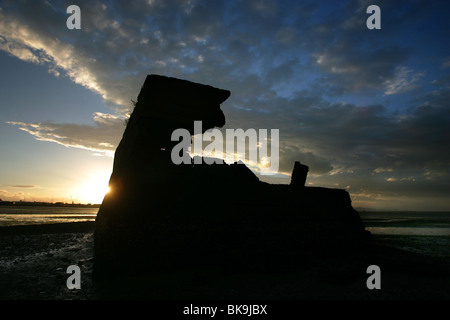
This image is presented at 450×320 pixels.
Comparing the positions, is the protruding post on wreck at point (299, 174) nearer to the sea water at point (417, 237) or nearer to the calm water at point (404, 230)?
the sea water at point (417, 237)

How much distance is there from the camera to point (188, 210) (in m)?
7.55

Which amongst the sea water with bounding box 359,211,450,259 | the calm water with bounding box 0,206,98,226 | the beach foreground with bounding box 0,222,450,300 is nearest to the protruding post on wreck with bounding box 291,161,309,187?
the beach foreground with bounding box 0,222,450,300

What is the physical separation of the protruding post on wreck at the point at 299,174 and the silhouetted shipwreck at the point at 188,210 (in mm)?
1463

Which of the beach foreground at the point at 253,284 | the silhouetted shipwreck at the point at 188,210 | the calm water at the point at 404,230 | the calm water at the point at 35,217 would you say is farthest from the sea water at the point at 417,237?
the calm water at the point at 35,217

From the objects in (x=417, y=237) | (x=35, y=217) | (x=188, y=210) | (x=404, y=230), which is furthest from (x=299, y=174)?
(x=35, y=217)

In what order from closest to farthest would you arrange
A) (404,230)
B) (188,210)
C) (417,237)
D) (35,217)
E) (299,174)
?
(188,210) < (299,174) < (417,237) < (404,230) < (35,217)

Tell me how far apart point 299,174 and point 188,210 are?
571 cm

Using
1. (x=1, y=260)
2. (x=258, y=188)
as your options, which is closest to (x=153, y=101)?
(x=258, y=188)

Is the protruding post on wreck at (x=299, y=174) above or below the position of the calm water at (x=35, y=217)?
above

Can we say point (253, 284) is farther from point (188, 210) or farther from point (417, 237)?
point (417, 237)

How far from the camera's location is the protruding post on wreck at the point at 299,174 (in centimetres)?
1088

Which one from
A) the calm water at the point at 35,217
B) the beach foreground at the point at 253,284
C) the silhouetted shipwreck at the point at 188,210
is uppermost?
the silhouetted shipwreck at the point at 188,210

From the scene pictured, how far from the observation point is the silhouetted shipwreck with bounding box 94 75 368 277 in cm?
686

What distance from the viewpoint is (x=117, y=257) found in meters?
6.61
